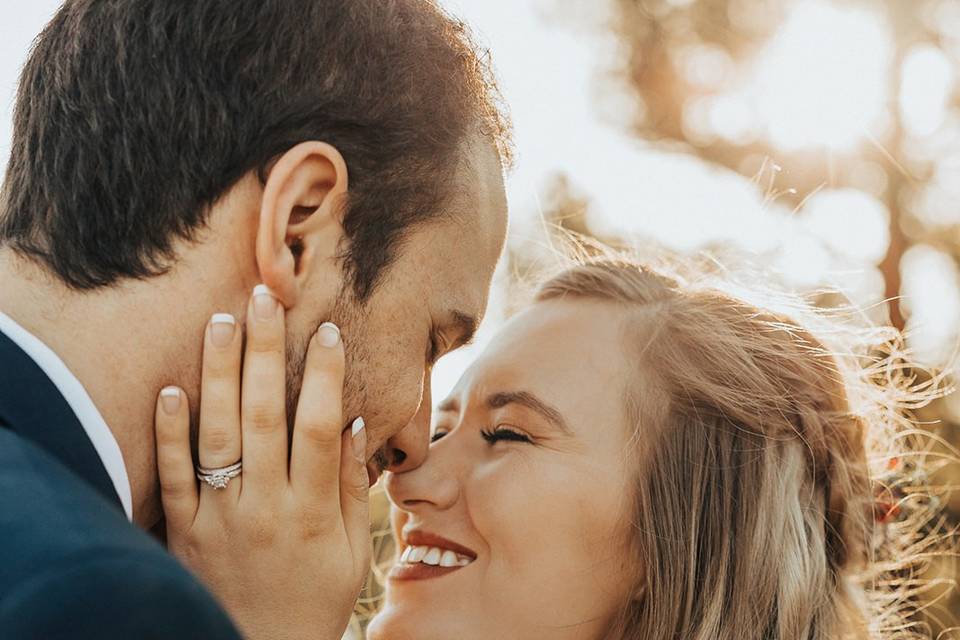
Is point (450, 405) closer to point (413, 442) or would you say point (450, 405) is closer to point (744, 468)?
point (413, 442)

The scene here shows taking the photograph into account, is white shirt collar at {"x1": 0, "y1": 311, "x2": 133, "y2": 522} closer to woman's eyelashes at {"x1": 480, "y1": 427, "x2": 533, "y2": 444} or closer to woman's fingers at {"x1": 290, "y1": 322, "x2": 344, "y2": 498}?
woman's fingers at {"x1": 290, "y1": 322, "x2": 344, "y2": 498}

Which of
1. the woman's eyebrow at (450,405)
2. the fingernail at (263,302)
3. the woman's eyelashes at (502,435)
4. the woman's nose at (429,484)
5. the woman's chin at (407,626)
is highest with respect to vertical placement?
the fingernail at (263,302)

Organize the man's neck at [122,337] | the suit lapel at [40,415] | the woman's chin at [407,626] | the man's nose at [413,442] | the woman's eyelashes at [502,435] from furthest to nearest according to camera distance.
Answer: the woman's eyelashes at [502,435] < the woman's chin at [407,626] < the man's nose at [413,442] < the man's neck at [122,337] < the suit lapel at [40,415]

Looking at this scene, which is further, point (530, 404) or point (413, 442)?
point (530, 404)

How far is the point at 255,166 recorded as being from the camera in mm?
2633

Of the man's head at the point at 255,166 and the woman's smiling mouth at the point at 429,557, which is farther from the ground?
the man's head at the point at 255,166

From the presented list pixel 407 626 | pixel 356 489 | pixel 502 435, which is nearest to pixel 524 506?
pixel 502 435

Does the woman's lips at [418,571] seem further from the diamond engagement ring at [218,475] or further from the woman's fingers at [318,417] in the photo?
the diamond engagement ring at [218,475]

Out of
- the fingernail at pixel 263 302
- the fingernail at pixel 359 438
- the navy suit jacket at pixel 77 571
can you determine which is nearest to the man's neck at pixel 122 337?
the fingernail at pixel 263 302

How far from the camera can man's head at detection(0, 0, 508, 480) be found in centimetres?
257

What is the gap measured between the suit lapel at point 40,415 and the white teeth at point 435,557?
4.95ft

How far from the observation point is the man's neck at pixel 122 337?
2361 mm

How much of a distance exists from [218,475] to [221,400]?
218 mm

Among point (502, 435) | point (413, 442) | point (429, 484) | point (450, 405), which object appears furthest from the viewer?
point (450, 405)
